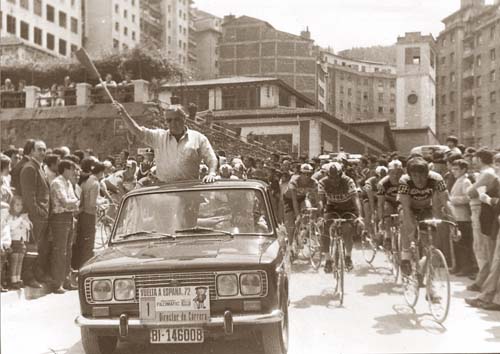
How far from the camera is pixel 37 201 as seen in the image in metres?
7.84

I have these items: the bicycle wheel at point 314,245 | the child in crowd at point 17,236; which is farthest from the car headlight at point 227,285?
the bicycle wheel at point 314,245

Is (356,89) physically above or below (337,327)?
above

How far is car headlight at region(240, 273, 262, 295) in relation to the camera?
15.5 feet

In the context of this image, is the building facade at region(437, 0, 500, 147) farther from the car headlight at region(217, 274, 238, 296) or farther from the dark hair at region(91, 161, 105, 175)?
the dark hair at region(91, 161, 105, 175)

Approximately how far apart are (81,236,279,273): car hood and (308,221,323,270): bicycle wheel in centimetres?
512

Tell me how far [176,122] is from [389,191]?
4685mm

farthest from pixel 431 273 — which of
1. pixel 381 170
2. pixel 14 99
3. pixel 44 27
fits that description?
pixel 44 27

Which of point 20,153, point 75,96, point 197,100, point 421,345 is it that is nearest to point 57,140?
point 75,96

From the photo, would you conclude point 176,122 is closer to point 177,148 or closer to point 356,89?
point 177,148

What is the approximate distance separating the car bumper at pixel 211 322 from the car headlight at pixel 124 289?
0.54 ft

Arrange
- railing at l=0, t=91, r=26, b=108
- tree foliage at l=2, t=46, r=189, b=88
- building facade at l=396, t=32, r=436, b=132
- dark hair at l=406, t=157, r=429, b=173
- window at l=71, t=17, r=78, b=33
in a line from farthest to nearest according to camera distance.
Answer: tree foliage at l=2, t=46, r=189, b=88, railing at l=0, t=91, r=26, b=108, window at l=71, t=17, r=78, b=33, building facade at l=396, t=32, r=436, b=132, dark hair at l=406, t=157, r=429, b=173

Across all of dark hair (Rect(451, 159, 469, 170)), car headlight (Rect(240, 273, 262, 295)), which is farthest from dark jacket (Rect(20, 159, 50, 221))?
dark hair (Rect(451, 159, 469, 170))

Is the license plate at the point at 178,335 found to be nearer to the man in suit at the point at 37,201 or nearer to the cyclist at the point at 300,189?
the man in suit at the point at 37,201

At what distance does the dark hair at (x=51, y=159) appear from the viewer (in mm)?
8562
